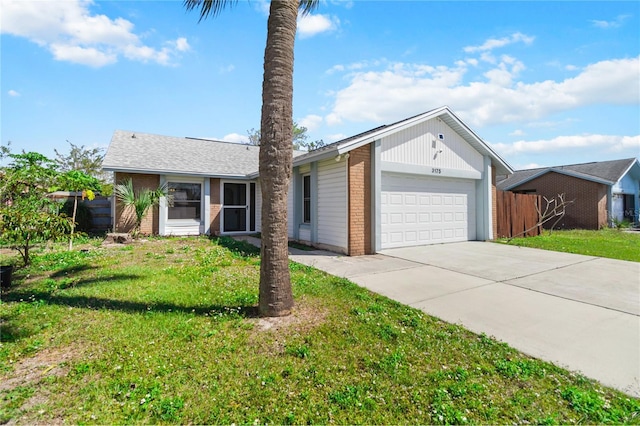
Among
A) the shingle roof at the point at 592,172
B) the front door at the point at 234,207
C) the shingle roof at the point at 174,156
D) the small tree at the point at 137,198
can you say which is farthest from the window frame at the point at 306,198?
the shingle roof at the point at 592,172

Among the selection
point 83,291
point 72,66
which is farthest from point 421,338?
point 72,66

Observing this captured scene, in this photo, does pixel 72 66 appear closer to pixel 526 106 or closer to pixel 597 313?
pixel 597 313

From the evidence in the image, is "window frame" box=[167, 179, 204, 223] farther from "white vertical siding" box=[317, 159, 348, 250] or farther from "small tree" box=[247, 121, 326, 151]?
"small tree" box=[247, 121, 326, 151]

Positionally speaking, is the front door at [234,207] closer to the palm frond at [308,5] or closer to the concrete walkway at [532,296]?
the concrete walkway at [532,296]

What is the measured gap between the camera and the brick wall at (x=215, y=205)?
547 inches

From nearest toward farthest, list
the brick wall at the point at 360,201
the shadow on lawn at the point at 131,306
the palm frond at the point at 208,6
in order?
1. the shadow on lawn at the point at 131,306
2. the palm frond at the point at 208,6
3. the brick wall at the point at 360,201

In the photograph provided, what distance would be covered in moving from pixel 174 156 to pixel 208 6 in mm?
10106

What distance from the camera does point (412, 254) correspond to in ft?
29.9

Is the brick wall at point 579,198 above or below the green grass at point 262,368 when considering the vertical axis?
above

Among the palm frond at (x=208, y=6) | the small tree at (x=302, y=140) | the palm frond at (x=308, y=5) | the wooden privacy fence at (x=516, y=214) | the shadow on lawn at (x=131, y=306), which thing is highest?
the small tree at (x=302, y=140)

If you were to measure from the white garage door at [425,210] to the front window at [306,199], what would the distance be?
9.53ft

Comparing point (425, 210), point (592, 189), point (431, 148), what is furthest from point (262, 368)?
point (592, 189)

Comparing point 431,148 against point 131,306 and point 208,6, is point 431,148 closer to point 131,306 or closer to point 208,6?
point 208,6

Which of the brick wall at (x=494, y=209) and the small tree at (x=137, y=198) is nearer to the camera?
the small tree at (x=137, y=198)
